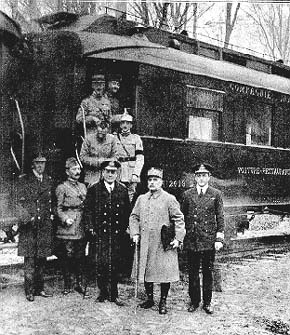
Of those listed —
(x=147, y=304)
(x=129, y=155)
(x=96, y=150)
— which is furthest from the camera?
(x=129, y=155)

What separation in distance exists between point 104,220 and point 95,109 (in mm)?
1512

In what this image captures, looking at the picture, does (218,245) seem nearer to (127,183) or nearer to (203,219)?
(203,219)

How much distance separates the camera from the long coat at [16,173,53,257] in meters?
6.33

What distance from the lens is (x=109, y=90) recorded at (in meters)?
7.47

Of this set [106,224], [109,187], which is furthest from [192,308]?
[109,187]

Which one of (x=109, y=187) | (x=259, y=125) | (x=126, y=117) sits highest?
(x=259, y=125)

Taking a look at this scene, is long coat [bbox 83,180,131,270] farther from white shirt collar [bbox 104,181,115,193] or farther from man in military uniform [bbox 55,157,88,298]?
man in military uniform [bbox 55,157,88,298]

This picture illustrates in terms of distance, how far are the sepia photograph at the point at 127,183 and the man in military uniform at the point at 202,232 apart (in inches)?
0.5

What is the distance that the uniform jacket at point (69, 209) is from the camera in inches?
258

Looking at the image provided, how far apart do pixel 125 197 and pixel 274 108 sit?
5.19 metres

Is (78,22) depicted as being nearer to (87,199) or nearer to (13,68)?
(13,68)

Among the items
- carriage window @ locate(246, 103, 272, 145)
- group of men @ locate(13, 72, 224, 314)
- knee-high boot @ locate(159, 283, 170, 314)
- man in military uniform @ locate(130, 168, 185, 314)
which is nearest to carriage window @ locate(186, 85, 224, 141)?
carriage window @ locate(246, 103, 272, 145)

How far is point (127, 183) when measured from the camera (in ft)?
23.7

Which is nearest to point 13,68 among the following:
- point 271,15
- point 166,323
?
point 166,323
